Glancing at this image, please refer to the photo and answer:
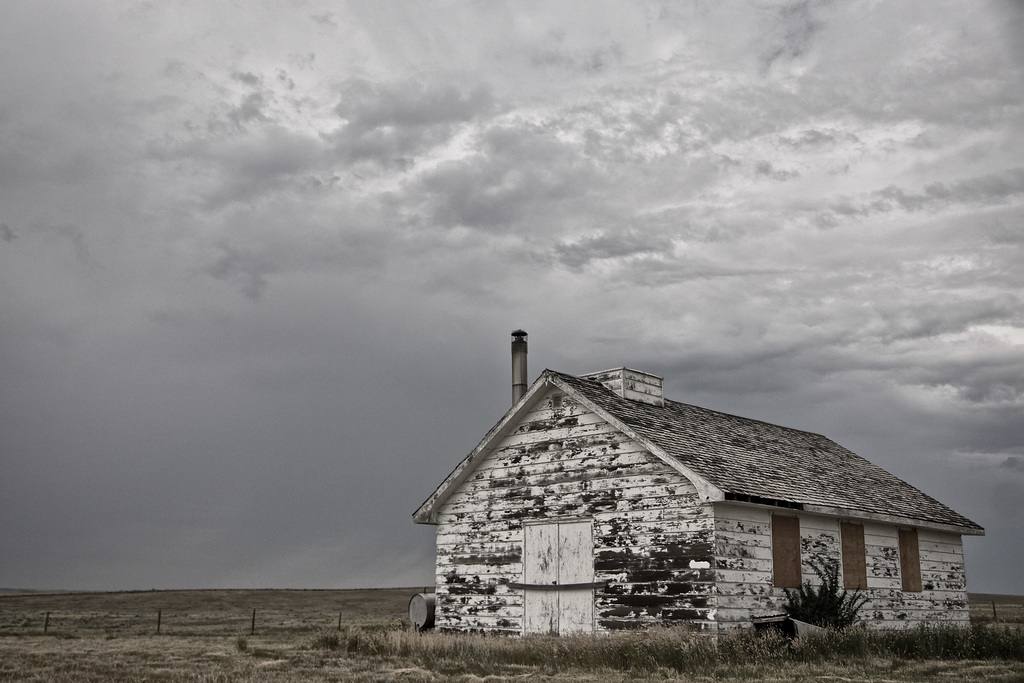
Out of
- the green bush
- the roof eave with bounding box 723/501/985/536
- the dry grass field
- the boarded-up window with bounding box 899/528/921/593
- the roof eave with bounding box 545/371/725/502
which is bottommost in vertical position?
the dry grass field

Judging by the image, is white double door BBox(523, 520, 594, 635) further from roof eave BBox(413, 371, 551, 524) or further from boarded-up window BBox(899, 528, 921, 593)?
boarded-up window BBox(899, 528, 921, 593)

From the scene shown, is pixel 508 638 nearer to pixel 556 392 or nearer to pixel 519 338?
pixel 556 392

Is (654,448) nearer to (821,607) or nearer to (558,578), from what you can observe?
(558,578)

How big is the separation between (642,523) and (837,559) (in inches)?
205

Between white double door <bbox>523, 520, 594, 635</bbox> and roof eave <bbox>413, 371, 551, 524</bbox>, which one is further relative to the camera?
roof eave <bbox>413, 371, 551, 524</bbox>

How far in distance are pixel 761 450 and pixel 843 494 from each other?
6.94ft

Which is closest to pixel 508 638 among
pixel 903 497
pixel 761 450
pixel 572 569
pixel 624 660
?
pixel 572 569

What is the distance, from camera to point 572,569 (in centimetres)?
1944

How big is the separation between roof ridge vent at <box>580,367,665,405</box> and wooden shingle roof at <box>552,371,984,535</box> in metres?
0.21

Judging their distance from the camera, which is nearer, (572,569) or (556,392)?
(572,569)

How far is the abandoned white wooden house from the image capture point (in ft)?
58.4

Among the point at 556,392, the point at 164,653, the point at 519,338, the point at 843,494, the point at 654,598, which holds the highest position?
the point at 519,338

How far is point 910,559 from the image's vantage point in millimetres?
23531

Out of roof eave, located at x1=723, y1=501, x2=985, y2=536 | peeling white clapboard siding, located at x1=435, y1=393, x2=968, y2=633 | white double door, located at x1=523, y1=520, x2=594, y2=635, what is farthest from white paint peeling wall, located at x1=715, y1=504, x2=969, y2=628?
white double door, located at x1=523, y1=520, x2=594, y2=635
